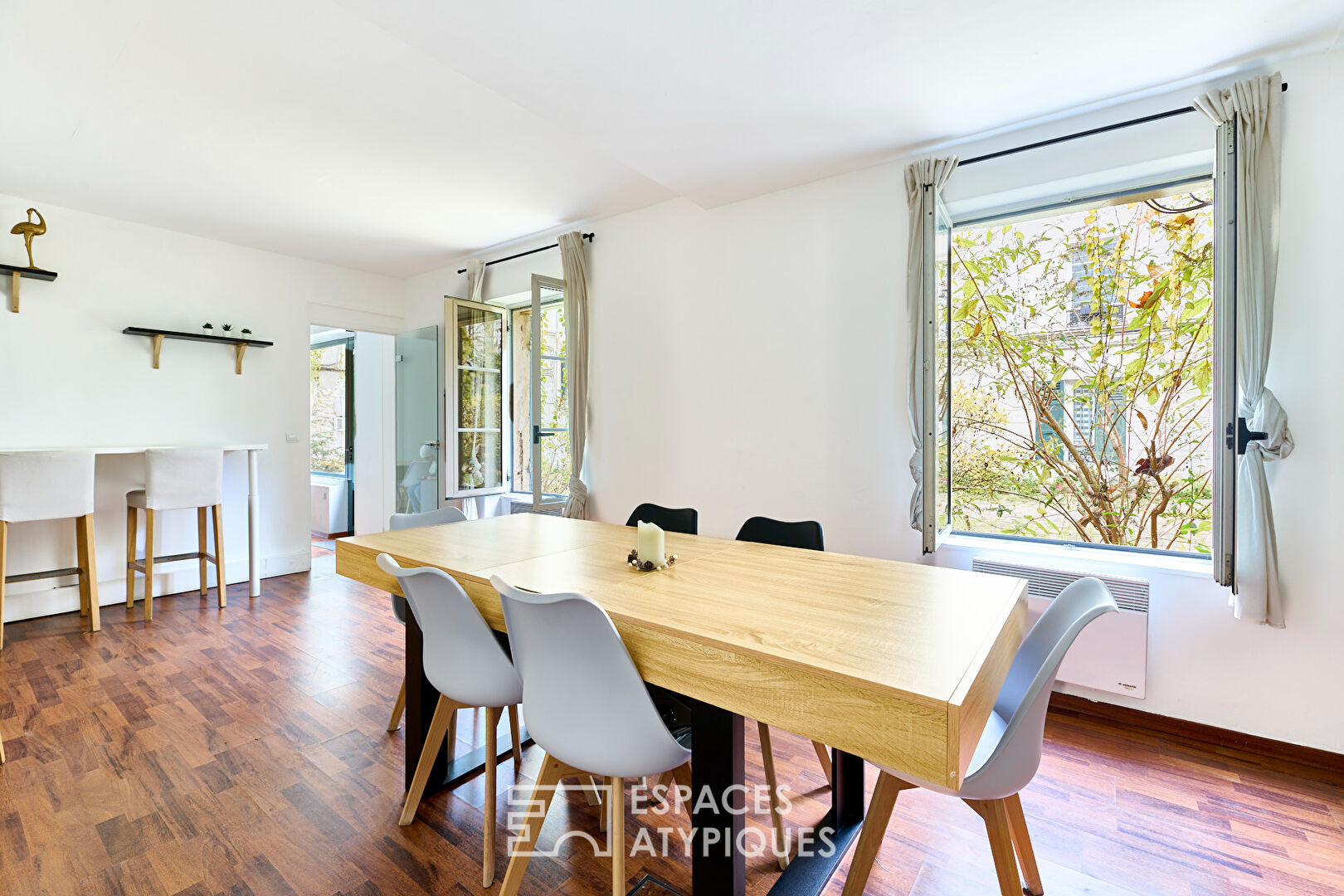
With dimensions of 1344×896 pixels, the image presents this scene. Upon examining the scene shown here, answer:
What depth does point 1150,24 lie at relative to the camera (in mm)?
1970

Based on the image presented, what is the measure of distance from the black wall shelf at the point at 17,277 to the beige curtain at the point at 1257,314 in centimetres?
607

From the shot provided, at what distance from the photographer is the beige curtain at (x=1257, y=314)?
2.13 meters

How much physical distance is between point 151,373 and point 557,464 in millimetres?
2939

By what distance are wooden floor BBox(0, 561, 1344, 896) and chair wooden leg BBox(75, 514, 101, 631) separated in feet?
2.55

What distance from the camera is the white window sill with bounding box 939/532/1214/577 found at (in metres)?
2.43

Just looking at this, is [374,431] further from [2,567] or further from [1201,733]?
[1201,733]

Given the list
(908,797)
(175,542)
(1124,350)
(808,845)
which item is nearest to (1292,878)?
(908,797)

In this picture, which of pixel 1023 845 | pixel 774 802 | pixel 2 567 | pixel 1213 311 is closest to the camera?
pixel 1023 845

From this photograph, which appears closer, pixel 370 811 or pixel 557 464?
pixel 370 811

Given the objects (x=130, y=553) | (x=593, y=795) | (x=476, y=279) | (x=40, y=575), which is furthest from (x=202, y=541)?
(x=593, y=795)

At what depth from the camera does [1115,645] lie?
2.46m

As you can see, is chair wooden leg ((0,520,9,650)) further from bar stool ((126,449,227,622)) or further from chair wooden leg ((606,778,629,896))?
chair wooden leg ((606,778,629,896))

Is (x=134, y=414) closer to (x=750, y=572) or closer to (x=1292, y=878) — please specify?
(x=750, y=572)

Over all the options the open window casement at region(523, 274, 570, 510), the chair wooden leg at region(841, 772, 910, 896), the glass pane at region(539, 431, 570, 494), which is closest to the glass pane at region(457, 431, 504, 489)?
the open window casement at region(523, 274, 570, 510)
